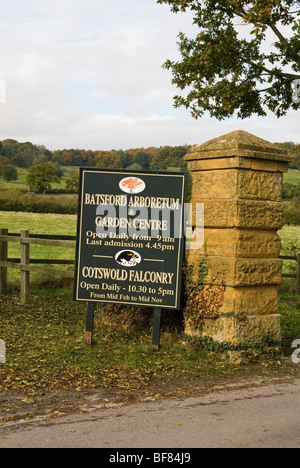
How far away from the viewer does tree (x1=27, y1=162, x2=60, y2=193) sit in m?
39.9

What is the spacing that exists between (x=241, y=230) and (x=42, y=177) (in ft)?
112

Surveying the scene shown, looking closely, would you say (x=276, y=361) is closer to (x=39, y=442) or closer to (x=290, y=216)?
(x=39, y=442)

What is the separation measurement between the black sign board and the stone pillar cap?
0.44 meters

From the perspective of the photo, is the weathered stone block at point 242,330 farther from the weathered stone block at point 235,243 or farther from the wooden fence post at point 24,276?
the wooden fence post at point 24,276

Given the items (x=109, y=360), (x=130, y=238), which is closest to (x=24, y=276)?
(x=130, y=238)

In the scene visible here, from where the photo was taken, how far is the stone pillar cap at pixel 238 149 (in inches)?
302

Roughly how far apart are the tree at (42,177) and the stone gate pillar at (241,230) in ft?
107

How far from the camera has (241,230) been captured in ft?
25.4

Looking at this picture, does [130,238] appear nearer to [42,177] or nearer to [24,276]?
[24,276]

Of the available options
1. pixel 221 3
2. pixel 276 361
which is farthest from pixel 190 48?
pixel 276 361
